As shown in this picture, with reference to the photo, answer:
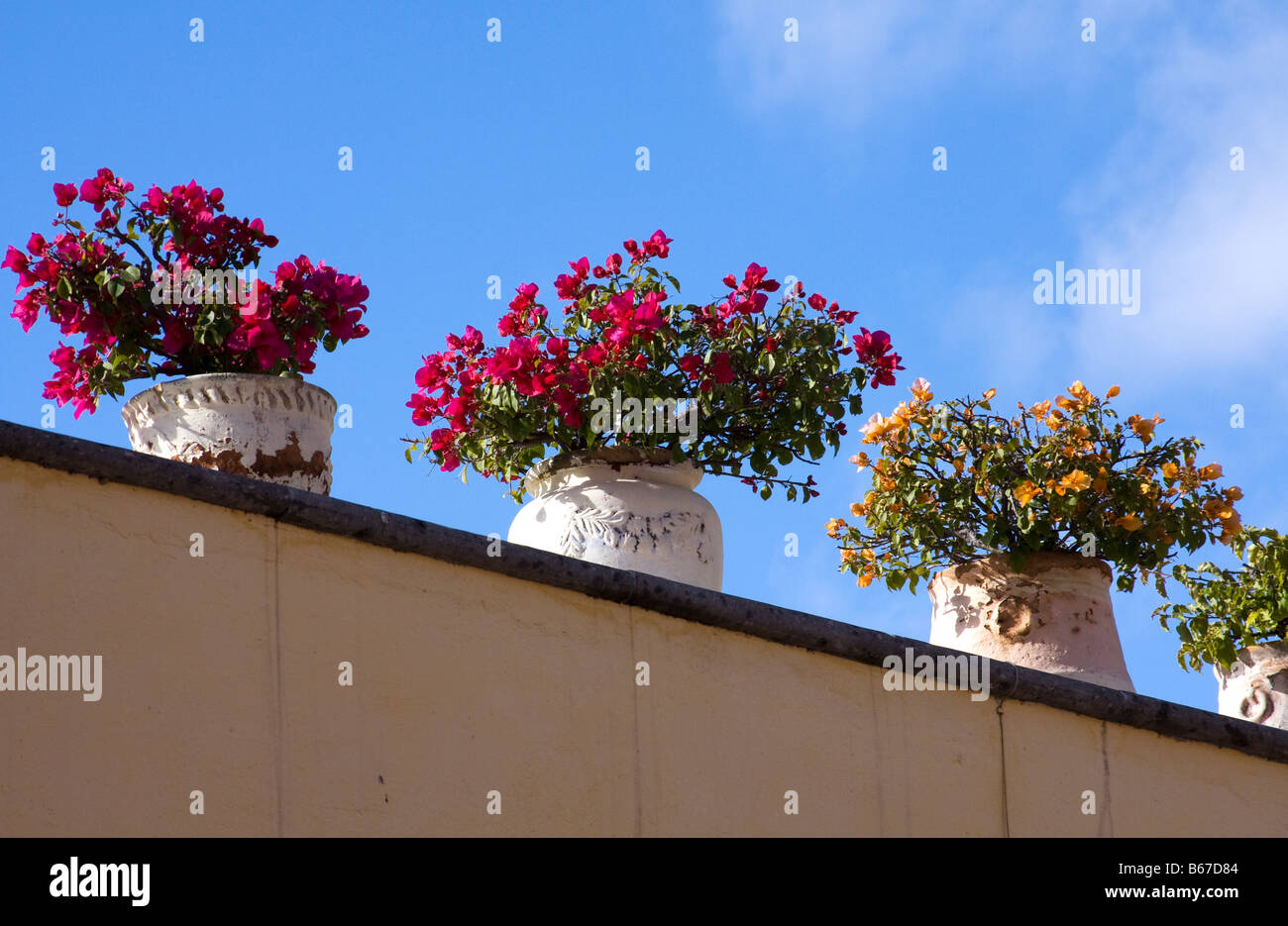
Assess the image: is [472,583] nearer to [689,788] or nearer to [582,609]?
[582,609]

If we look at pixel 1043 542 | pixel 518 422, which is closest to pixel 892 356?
pixel 1043 542

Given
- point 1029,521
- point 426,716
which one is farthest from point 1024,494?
point 426,716

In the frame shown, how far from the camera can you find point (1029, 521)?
570 cm

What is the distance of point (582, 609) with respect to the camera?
14.8ft

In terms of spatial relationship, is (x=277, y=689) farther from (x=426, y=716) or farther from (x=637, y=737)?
(x=637, y=737)

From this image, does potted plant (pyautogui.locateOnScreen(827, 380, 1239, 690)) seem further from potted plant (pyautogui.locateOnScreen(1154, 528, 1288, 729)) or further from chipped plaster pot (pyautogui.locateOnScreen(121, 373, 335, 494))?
chipped plaster pot (pyautogui.locateOnScreen(121, 373, 335, 494))

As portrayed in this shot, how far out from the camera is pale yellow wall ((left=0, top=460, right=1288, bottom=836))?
3863 millimetres

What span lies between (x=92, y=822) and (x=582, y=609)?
1.35m

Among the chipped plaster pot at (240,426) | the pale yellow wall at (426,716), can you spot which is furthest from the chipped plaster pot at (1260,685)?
the chipped plaster pot at (240,426)

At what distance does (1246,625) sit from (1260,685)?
0.78 ft

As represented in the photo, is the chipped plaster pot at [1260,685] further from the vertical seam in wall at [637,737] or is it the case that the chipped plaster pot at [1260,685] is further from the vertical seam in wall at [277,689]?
the vertical seam in wall at [277,689]

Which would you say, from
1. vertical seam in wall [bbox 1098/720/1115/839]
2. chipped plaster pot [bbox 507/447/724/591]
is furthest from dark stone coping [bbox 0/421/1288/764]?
chipped plaster pot [bbox 507/447/724/591]

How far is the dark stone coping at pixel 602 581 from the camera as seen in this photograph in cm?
399

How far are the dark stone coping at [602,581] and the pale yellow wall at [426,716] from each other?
4cm
